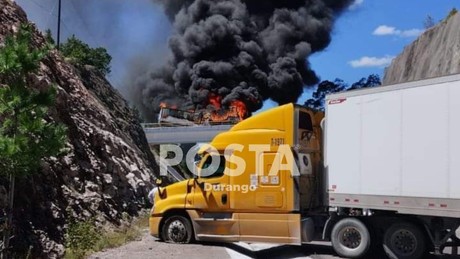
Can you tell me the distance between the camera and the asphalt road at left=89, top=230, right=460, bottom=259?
10.9m

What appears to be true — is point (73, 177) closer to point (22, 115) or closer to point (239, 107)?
point (22, 115)

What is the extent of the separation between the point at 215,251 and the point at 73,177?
5.15 meters

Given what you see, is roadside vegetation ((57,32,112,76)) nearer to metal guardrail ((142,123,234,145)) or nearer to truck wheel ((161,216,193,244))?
metal guardrail ((142,123,234,145))

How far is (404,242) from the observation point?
32.8 feet

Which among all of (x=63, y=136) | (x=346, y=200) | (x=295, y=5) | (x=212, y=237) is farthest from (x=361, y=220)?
(x=295, y=5)

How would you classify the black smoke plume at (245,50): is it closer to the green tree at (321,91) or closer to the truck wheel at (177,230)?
the green tree at (321,91)

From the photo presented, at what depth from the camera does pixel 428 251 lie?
9852 millimetres

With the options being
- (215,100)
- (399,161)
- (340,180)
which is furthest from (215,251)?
(215,100)

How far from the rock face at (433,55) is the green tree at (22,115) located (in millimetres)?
17410

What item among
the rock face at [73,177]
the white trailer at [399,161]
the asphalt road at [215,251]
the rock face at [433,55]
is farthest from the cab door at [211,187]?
the rock face at [433,55]

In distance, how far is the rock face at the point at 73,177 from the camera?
39.8ft

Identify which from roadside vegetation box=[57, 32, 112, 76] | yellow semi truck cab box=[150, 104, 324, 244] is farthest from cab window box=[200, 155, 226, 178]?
roadside vegetation box=[57, 32, 112, 76]

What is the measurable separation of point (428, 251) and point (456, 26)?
67.7ft

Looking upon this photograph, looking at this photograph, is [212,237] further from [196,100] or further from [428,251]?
[196,100]
